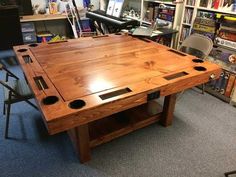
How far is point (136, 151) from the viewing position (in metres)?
1.85

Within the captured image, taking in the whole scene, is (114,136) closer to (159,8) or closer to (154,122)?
(154,122)

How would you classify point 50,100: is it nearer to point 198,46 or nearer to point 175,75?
point 175,75

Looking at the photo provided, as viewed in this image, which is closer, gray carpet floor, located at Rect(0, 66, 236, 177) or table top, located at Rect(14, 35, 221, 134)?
table top, located at Rect(14, 35, 221, 134)

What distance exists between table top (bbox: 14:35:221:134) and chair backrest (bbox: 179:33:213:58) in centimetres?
47

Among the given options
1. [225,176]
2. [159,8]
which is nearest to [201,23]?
[159,8]

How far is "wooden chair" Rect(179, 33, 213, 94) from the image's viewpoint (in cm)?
223

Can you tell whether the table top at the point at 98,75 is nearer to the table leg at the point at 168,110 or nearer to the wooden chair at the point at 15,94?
the wooden chair at the point at 15,94

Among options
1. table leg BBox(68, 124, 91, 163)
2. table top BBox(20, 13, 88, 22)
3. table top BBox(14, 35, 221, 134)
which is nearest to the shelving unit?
table top BBox(14, 35, 221, 134)

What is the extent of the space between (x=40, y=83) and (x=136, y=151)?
101cm

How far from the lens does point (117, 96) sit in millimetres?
1292

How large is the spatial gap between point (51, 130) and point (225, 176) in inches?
54.9

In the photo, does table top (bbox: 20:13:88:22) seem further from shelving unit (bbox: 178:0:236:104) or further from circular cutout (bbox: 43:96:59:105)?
circular cutout (bbox: 43:96:59:105)

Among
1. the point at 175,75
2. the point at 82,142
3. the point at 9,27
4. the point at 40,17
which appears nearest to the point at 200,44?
the point at 175,75

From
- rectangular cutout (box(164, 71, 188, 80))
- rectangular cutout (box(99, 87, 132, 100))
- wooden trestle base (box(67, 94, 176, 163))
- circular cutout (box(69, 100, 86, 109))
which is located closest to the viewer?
circular cutout (box(69, 100, 86, 109))
